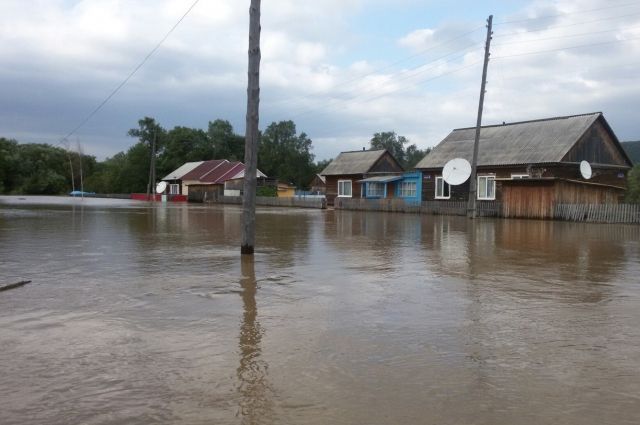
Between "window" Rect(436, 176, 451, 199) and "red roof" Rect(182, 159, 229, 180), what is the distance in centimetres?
4237

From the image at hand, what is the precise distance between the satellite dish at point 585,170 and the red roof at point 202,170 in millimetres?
52422

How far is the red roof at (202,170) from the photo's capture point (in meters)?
73.8

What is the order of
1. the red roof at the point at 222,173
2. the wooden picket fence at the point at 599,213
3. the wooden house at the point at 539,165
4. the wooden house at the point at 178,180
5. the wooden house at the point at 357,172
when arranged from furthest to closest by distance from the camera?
the wooden house at the point at 178,180 < the red roof at the point at 222,173 < the wooden house at the point at 357,172 < the wooden house at the point at 539,165 < the wooden picket fence at the point at 599,213

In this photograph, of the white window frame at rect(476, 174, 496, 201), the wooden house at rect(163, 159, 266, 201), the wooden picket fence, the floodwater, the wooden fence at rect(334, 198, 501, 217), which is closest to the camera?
the floodwater

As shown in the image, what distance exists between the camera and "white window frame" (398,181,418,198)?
40906mm

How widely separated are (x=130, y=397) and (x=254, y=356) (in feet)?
3.88

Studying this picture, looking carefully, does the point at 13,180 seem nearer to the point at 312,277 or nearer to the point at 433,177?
the point at 433,177

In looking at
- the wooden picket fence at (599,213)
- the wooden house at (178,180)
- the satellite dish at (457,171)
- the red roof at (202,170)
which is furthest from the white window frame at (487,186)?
the wooden house at (178,180)

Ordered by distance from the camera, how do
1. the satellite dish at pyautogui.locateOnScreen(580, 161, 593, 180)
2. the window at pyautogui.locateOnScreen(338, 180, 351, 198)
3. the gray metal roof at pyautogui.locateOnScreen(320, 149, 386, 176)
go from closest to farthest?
1. the satellite dish at pyautogui.locateOnScreen(580, 161, 593, 180)
2. the gray metal roof at pyautogui.locateOnScreen(320, 149, 386, 176)
3. the window at pyautogui.locateOnScreen(338, 180, 351, 198)

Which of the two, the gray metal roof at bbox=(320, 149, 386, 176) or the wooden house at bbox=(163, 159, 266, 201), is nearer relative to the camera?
the gray metal roof at bbox=(320, 149, 386, 176)

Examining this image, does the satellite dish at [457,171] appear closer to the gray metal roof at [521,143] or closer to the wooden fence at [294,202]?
the gray metal roof at [521,143]

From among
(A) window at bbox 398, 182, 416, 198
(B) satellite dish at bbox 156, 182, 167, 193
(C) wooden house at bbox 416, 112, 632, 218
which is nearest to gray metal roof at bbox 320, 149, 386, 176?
(A) window at bbox 398, 182, 416, 198

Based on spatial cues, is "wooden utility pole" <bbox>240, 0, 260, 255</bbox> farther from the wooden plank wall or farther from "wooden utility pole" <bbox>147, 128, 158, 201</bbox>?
"wooden utility pole" <bbox>147, 128, 158, 201</bbox>

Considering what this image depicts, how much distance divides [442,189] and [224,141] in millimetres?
64089
